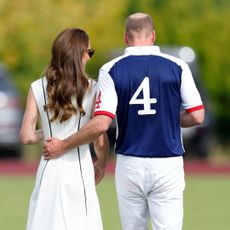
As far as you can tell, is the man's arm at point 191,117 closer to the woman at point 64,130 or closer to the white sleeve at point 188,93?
the white sleeve at point 188,93

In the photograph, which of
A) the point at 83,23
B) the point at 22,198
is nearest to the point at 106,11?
the point at 83,23

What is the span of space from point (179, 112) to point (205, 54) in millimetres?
25651

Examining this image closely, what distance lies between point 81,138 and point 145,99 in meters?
0.52

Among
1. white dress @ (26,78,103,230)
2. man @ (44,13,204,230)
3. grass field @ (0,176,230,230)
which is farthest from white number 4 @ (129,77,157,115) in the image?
grass field @ (0,176,230,230)

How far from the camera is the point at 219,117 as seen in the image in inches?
1298

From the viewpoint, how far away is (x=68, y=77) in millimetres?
7691

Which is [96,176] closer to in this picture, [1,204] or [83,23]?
[1,204]

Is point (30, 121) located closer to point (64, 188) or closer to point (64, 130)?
point (64, 130)

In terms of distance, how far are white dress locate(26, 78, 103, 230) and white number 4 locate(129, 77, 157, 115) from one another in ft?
0.99

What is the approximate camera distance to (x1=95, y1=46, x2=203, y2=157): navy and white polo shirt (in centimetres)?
771

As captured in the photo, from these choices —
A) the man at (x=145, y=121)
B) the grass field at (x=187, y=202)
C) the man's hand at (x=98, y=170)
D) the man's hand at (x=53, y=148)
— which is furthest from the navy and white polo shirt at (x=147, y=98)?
the grass field at (x=187, y=202)

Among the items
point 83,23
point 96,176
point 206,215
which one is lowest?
point 206,215

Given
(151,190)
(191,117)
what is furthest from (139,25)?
(151,190)

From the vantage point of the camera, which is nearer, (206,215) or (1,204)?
(206,215)
